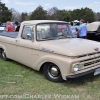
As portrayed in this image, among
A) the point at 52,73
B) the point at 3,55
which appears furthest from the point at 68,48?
the point at 3,55

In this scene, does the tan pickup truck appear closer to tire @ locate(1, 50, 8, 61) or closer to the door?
the door

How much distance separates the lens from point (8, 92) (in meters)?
4.26

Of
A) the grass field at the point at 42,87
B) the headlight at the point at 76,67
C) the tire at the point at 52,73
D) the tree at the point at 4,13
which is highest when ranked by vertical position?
the tree at the point at 4,13

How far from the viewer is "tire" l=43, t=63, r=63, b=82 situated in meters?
4.67

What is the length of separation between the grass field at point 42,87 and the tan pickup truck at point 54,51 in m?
0.30

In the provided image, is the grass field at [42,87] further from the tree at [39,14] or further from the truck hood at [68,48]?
the tree at [39,14]

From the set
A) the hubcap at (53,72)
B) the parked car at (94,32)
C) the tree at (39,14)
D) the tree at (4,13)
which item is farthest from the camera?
the tree at (39,14)

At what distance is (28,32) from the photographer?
550 centimetres

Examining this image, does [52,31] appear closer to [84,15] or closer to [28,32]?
[28,32]

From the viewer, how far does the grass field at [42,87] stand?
162 inches

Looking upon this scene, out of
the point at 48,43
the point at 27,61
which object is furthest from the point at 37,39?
the point at 27,61

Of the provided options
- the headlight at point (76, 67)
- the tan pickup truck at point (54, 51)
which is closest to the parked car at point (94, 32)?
the tan pickup truck at point (54, 51)

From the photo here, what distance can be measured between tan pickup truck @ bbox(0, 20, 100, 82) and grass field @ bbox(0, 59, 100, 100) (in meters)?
0.30

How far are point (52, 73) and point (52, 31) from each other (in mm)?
1395
